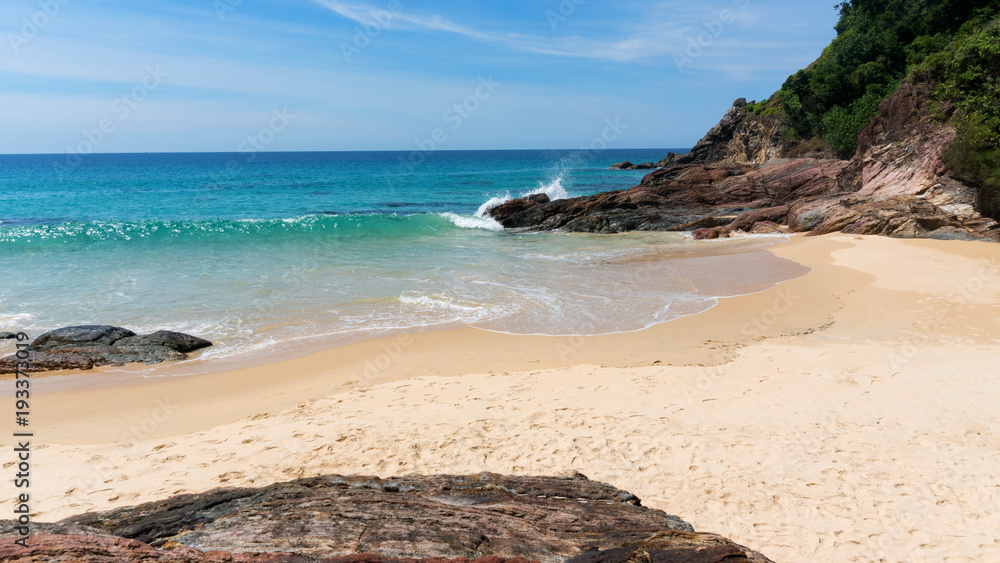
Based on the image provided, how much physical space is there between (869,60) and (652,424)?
43130 millimetres

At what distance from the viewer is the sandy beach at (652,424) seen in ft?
14.9

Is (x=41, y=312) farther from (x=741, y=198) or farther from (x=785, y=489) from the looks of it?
(x=741, y=198)

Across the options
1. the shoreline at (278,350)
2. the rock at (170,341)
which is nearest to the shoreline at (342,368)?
the shoreline at (278,350)

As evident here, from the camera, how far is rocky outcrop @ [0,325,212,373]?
905 centimetres

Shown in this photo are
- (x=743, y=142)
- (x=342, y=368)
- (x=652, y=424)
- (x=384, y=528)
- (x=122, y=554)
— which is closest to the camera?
(x=122, y=554)

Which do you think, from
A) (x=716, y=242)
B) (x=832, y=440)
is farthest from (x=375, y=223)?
(x=832, y=440)

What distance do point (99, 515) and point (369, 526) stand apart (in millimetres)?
1909

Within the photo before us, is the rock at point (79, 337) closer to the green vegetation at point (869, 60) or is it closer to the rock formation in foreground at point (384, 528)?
the rock formation in foreground at point (384, 528)

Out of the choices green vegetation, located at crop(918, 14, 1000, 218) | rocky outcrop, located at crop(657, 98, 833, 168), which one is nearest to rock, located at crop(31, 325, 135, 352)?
green vegetation, located at crop(918, 14, 1000, 218)

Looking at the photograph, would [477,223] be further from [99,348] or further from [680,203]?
[99,348]

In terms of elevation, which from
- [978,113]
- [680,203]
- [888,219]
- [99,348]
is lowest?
[99,348]

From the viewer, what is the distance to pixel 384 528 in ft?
10.1

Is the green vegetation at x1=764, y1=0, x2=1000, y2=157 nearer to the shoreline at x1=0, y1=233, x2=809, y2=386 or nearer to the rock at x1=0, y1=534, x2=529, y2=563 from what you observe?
the shoreline at x1=0, y1=233, x2=809, y2=386

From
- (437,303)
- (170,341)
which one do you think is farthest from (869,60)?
(170,341)
